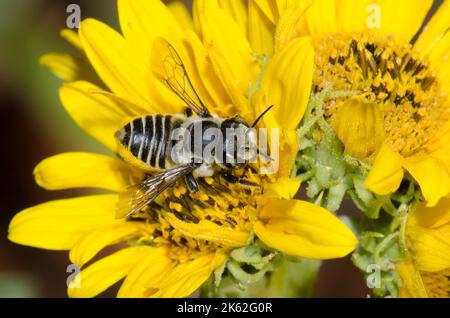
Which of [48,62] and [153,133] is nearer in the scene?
[153,133]

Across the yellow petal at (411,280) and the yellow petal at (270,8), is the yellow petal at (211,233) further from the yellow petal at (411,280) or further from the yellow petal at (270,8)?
the yellow petal at (270,8)

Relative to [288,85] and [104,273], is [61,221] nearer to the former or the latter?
[104,273]

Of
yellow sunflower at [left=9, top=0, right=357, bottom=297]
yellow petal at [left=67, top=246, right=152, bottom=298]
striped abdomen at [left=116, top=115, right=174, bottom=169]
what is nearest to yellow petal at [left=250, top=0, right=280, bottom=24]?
yellow sunflower at [left=9, top=0, right=357, bottom=297]

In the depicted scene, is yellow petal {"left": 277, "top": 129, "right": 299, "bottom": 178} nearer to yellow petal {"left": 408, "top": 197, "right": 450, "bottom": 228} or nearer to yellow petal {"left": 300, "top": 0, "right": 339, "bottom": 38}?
yellow petal {"left": 408, "top": 197, "right": 450, "bottom": 228}

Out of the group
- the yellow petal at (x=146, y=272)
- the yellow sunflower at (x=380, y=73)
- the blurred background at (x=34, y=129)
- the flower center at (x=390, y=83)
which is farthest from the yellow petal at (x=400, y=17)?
the blurred background at (x=34, y=129)
